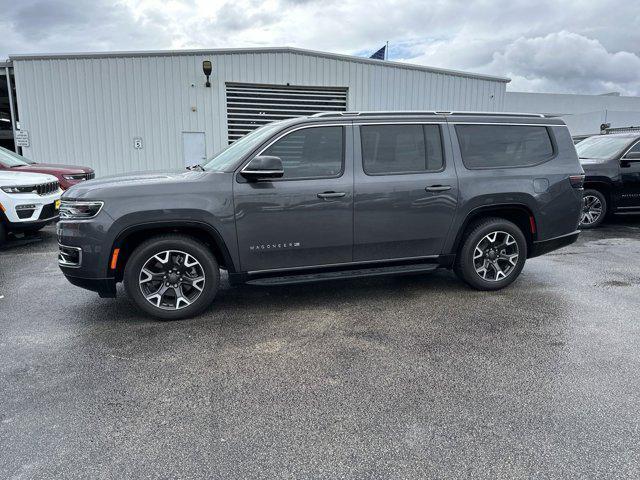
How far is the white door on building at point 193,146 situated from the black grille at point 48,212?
6.50m

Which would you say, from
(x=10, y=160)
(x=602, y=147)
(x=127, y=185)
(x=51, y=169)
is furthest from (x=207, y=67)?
(x=127, y=185)

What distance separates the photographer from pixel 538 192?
4992mm

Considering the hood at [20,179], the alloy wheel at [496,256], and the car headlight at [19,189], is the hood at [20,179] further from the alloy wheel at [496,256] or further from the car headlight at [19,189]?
the alloy wheel at [496,256]

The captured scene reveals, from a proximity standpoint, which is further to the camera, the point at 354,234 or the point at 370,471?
the point at 354,234

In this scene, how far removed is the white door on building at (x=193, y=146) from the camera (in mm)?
14023

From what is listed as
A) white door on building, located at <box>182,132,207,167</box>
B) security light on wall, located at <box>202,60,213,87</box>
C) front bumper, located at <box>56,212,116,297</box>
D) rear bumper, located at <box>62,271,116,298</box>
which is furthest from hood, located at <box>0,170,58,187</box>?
security light on wall, located at <box>202,60,213,87</box>

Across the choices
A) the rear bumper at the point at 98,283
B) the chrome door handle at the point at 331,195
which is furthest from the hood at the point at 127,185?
the chrome door handle at the point at 331,195

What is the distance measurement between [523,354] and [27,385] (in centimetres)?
361

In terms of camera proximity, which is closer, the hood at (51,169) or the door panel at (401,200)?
the door panel at (401,200)

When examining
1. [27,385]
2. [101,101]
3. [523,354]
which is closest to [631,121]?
[101,101]

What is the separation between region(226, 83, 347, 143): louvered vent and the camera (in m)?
14.3

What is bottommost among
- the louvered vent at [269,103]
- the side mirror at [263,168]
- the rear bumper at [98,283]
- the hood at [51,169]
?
the rear bumper at [98,283]

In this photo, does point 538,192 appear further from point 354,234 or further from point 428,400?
point 428,400

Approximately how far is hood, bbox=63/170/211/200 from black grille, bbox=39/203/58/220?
4133mm
